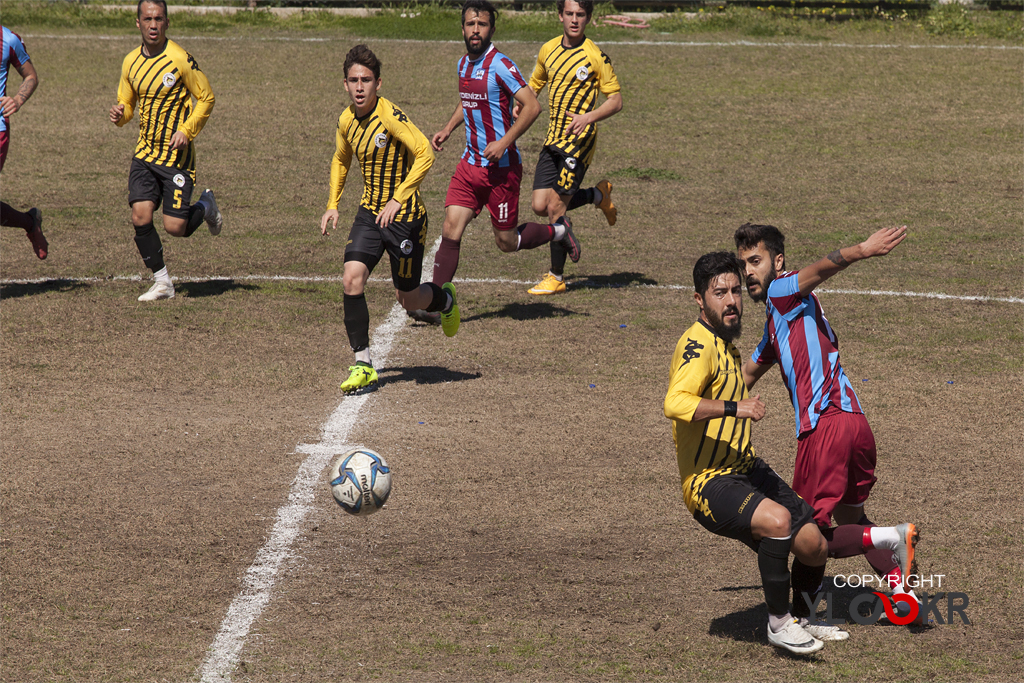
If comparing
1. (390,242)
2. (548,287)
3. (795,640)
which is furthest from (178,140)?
(795,640)

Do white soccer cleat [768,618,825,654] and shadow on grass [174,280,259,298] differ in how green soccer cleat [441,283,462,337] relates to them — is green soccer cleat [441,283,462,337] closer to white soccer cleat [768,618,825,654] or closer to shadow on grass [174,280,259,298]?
shadow on grass [174,280,259,298]

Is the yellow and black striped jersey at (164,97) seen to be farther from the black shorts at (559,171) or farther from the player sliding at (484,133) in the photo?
the black shorts at (559,171)

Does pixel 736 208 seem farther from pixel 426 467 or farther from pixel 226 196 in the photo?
pixel 426 467

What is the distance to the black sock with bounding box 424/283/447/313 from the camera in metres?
9.67

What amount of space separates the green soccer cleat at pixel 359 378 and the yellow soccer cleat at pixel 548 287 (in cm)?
331

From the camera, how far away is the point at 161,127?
11.5 metres

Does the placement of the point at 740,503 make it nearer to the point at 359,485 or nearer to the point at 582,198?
the point at 359,485

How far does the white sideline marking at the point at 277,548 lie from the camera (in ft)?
18.0

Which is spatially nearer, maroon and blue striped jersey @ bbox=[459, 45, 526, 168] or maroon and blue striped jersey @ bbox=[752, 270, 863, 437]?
maroon and blue striped jersey @ bbox=[752, 270, 863, 437]

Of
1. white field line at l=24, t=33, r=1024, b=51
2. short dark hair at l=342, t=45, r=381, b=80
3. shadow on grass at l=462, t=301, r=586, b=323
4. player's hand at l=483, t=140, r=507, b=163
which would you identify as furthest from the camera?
white field line at l=24, t=33, r=1024, b=51

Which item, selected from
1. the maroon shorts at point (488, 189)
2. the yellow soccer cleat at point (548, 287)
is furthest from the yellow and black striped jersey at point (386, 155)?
the yellow soccer cleat at point (548, 287)

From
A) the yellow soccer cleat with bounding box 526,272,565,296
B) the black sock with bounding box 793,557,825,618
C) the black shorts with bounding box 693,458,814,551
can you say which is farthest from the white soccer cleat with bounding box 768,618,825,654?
the yellow soccer cleat with bounding box 526,272,565,296

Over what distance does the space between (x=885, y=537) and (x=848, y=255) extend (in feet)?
4.81

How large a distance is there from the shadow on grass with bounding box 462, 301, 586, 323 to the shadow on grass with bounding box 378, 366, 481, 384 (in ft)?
4.80
